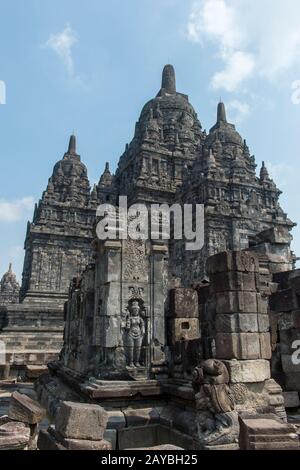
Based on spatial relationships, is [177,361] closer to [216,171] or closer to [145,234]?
[145,234]

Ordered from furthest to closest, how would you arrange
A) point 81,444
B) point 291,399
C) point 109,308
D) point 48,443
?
point 291,399 < point 109,308 < point 48,443 < point 81,444

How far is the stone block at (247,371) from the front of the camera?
5285 millimetres

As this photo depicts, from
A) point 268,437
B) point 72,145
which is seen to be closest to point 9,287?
point 72,145

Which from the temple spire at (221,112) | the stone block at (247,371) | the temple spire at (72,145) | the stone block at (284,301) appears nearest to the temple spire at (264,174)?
the temple spire at (221,112)

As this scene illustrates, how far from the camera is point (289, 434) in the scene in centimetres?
408

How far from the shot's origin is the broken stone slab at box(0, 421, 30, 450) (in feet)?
15.0

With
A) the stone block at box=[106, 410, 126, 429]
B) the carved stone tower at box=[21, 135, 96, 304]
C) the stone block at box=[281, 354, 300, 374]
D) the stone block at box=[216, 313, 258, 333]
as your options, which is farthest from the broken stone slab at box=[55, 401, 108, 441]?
the carved stone tower at box=[21, 135, 96, 304]

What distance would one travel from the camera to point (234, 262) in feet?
19.4

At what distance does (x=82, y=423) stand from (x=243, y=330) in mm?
2643

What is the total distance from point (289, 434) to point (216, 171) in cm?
2441

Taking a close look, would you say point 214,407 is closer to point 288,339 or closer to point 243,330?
point 243,330

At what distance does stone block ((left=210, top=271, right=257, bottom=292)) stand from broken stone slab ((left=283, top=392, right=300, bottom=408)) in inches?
113

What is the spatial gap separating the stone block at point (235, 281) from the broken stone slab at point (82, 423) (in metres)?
2.58
